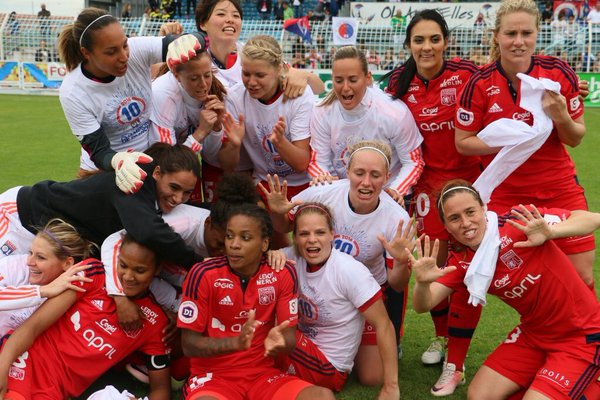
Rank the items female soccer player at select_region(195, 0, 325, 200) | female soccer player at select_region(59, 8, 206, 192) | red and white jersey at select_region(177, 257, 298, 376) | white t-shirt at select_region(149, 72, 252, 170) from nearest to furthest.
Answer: red and white jersey at select_region(177, 257, 298, 376), female soccer player at select_region(59, 8, 206, 192), white t-shirt at select_region(149, 72, 252, 170), female soccer player at select_region(195, 0, 325, 200)

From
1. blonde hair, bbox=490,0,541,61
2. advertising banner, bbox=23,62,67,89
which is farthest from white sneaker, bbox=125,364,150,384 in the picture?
advertising banner, bbox=23,62,67,89

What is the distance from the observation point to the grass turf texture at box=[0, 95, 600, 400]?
13.4 feet

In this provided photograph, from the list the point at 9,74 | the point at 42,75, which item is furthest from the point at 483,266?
the point at 9,74

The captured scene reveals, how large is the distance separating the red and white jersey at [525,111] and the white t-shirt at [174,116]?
5.47 ft

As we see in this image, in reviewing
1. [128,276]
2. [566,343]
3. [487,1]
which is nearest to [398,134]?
[566,343]

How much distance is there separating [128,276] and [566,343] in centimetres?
227

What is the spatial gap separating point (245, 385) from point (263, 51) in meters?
2.03

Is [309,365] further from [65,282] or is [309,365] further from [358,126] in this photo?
[358,126]

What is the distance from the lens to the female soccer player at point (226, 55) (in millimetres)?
4758

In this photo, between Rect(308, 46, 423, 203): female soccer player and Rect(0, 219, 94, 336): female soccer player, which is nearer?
Rect(0, 219, 94, 336): female soccer player

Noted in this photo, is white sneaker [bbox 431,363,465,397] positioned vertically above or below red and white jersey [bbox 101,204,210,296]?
below

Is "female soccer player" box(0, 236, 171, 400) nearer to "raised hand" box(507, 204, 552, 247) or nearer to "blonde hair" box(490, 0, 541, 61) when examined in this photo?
"raised hand" box(507, 204, 552, 247)

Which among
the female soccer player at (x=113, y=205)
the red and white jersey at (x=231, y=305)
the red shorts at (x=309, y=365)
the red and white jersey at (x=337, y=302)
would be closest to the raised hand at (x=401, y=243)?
the red and white jersey at (x=337, y=302)

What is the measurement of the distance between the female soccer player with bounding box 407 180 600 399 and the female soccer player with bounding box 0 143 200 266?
1313 millimetres
